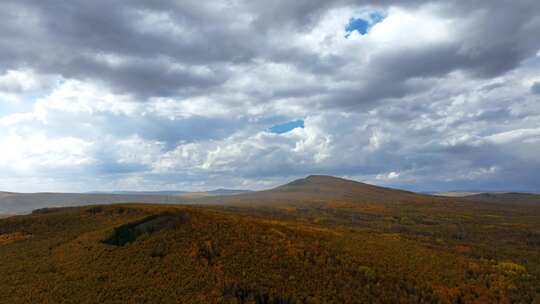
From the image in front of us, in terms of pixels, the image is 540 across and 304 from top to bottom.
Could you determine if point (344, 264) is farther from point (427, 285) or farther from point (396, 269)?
point (427, 285)

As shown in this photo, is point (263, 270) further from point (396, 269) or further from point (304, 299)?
point (396, 269)

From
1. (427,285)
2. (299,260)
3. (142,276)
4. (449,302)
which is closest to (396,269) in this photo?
(427,285)

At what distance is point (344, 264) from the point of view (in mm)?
33000

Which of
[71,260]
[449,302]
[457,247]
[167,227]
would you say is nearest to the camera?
[449,302]

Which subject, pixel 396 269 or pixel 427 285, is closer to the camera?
pixel 427 285

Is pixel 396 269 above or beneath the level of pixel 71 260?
beneath

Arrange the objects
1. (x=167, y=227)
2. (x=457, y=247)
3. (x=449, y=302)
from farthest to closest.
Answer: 1. (x=457, y=247)
2. (x=167, y=227)
3. (x=449, y=302)

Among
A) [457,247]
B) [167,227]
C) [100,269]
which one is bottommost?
[457,247]

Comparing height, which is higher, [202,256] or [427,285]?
[202,256]

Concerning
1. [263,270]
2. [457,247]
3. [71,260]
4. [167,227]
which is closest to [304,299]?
[263,270]

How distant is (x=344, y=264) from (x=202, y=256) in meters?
13.9

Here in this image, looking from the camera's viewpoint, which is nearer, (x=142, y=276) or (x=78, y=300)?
(x=78, y=300)

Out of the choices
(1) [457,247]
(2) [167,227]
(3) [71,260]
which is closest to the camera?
(3) [71,260]

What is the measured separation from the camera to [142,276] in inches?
1066
